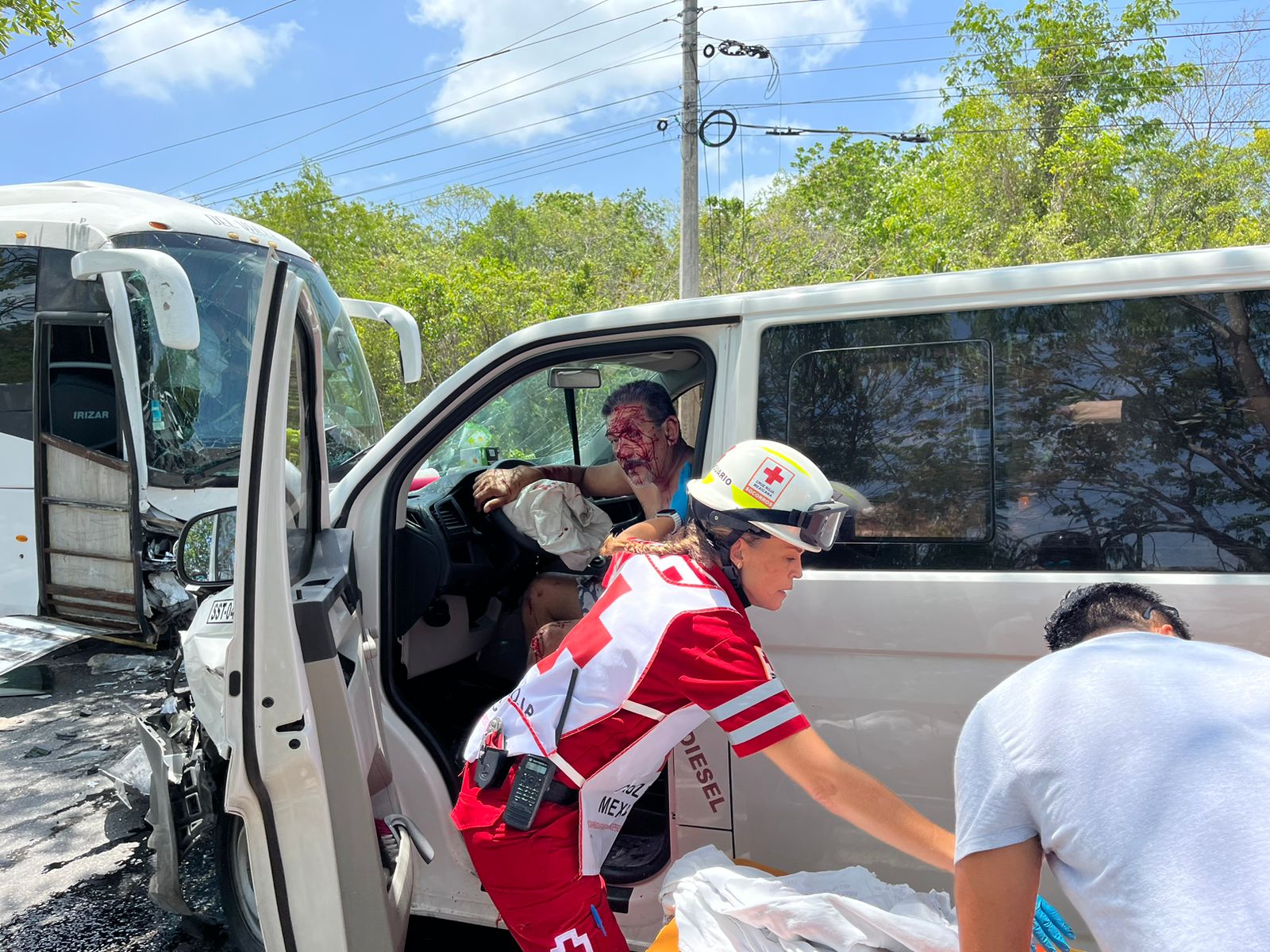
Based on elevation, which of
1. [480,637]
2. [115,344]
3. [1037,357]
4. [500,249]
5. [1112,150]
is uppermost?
[500,249]

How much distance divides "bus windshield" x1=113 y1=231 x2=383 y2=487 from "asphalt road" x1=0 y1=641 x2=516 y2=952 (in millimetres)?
2082

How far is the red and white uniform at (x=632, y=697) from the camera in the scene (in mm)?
1725

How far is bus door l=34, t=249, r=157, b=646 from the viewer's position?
6.77 metres

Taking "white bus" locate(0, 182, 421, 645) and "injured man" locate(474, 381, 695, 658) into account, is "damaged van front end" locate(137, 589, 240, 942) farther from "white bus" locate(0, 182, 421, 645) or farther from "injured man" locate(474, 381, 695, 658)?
"white bus" locate(0, 182, 421, 645)

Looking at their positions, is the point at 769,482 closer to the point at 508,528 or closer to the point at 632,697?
the point at 632,697

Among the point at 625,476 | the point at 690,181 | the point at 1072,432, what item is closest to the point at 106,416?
the point at 625,476

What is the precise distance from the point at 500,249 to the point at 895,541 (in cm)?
2918

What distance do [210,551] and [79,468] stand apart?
5.26 meters

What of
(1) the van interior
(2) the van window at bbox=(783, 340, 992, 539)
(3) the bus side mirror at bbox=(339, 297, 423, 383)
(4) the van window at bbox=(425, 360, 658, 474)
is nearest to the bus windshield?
(3) the bus side mirror at bbox=(339, 297, 423, 383)

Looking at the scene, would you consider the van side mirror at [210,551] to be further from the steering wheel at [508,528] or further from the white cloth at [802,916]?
the white cloth at [802,916]

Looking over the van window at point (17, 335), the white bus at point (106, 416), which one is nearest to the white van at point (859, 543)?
the white bus at point (106, 416)

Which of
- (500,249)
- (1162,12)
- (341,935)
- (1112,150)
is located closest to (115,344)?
(341,935)

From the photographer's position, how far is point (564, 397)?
3799 millimetres

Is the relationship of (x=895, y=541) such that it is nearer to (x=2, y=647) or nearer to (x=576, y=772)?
(x=576, y=772)
